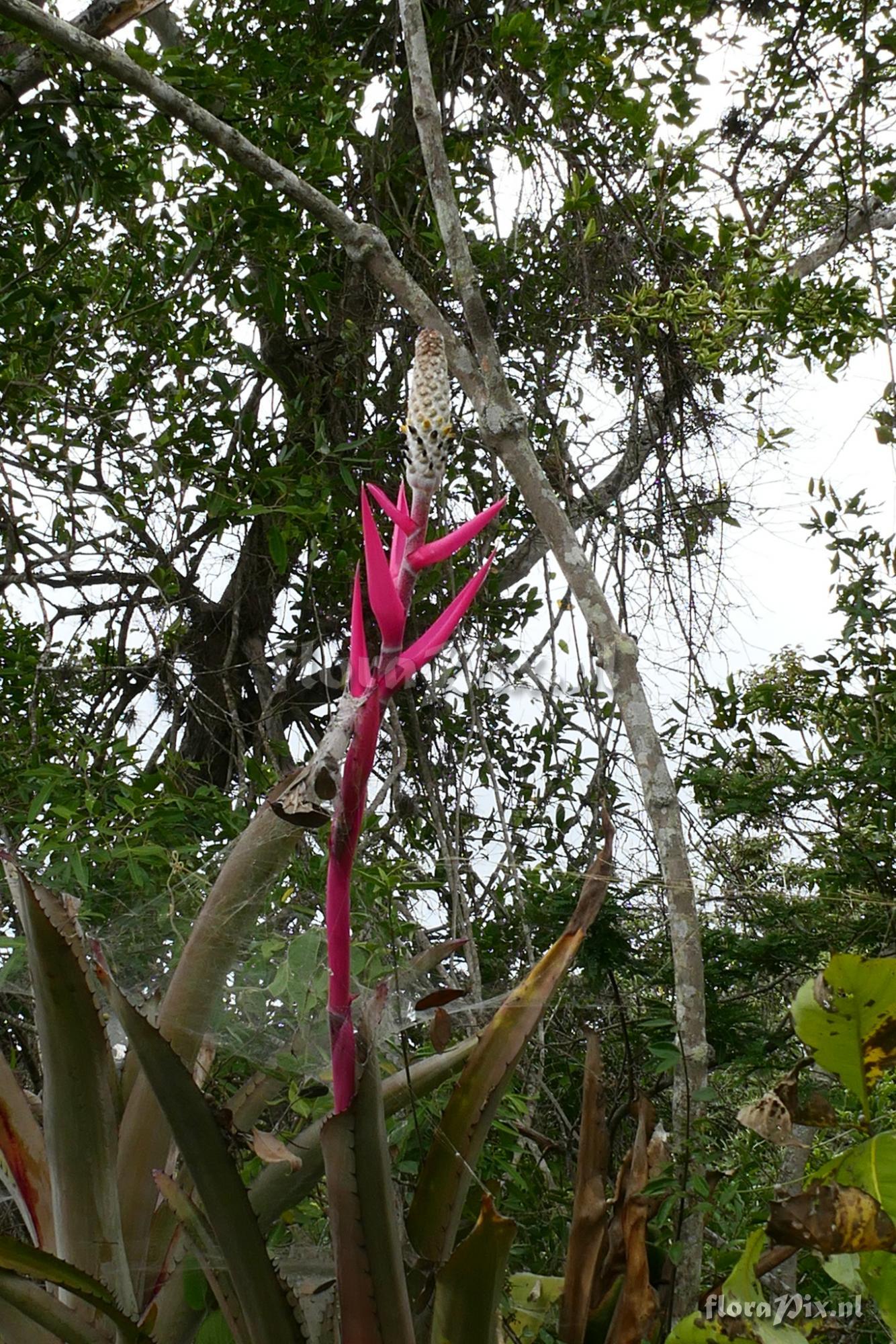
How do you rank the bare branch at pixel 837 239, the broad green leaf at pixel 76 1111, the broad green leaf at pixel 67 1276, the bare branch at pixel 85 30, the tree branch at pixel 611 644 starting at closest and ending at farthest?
the broad green leaf at pixel 67 1276 < the broad green leaf at pixel 76 1111 < the tree branch at pixel 611 644 < the bare branch at pixel 85 30 < the bare branch at pixel 837 239

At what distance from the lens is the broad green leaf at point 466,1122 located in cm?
103

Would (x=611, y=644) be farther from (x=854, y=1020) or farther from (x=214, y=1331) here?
(x=214, y=1331)

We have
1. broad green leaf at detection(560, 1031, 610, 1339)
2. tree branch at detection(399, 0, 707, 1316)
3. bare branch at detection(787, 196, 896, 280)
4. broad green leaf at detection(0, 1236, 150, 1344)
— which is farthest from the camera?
bare branch at detection(787, 196, 896, 280)

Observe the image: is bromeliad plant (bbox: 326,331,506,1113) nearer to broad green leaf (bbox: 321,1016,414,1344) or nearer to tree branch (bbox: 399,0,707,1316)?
broad green leaf (bbox: 321,1016,414,1344)

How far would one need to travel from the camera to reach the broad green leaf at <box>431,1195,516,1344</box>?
92 centimetres

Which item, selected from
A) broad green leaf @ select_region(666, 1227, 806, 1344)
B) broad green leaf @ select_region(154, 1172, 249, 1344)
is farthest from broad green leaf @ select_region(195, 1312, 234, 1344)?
broad green leaf @ select_region(666, 1227, 806, 1344)

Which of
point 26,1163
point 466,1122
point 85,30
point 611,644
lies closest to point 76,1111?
point 26,1163

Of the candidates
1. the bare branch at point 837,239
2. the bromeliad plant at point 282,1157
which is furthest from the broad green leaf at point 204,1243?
the bare branch at point 837,239

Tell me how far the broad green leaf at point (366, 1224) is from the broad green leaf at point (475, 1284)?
0.05 metres

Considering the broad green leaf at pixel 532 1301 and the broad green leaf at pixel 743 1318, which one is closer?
the broad green leaf at pixel 743 1318

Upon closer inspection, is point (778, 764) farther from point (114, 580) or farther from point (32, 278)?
point (32, 278)

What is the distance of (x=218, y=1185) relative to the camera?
91 cm

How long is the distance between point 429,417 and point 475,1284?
0.73 meters

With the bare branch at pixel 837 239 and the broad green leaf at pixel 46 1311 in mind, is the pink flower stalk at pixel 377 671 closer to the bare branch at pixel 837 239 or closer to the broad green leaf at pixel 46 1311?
the broad green leaf at pixel 46 1311
